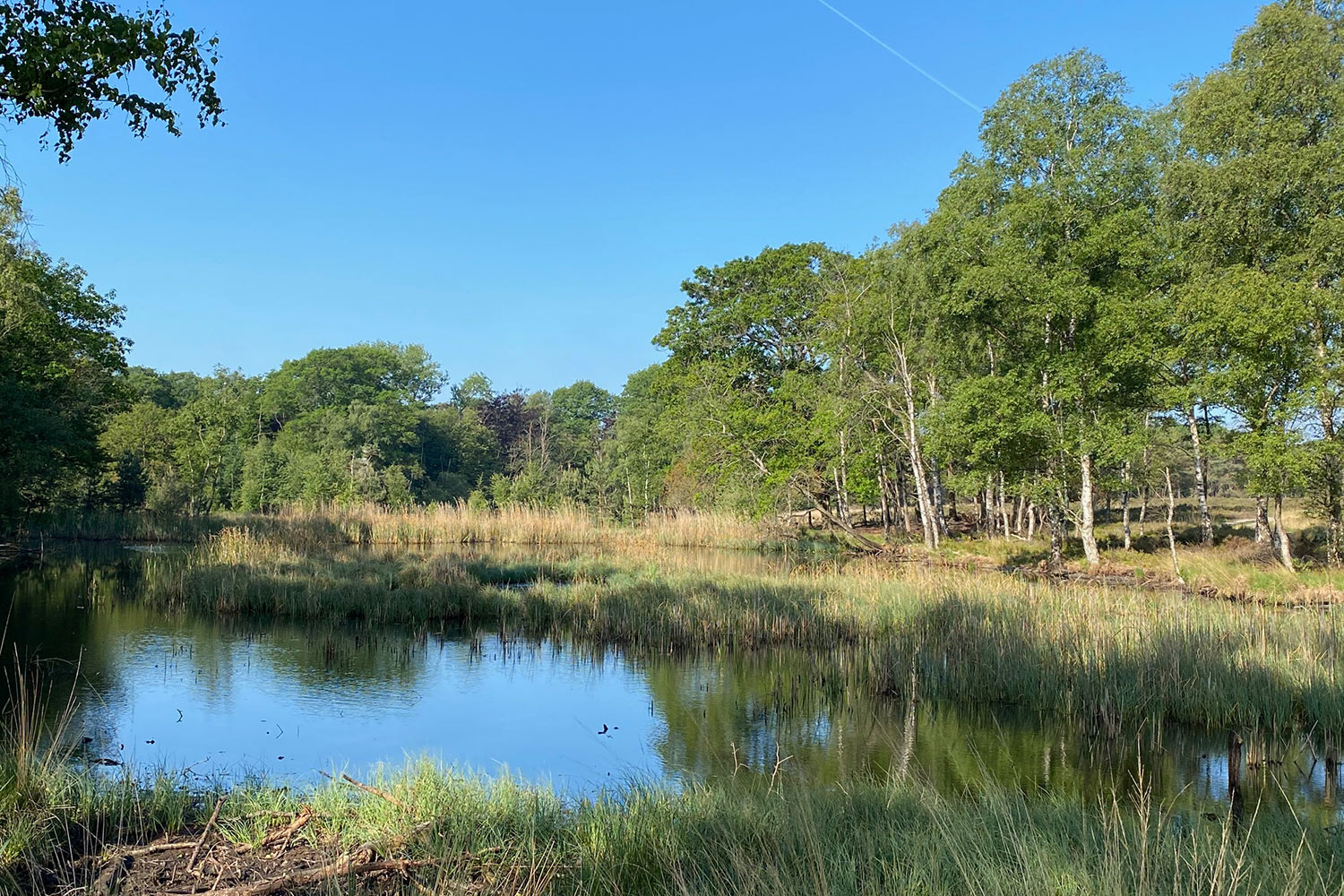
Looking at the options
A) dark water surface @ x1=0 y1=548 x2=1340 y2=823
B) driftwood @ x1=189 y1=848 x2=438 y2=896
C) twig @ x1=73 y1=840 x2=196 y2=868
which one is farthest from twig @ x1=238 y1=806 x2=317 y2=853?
dark water surface @ x1=0 y1=548 x2=1340 y2=823

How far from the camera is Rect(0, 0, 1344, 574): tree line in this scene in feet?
60.7

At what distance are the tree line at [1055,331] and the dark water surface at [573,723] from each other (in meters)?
12.9

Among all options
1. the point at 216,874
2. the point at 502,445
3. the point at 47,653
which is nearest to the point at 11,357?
the point at 47,653

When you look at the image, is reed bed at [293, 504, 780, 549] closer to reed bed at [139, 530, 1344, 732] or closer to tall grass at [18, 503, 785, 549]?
tall grass at [18, 503, 785, 549]

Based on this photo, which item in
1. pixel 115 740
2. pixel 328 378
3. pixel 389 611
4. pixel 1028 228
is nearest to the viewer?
pixel 115 740

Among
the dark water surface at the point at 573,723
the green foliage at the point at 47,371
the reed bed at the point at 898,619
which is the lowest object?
the dark water surface at the point at 573,723

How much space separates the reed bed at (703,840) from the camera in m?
3.27

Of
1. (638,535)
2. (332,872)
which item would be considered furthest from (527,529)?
(332,872)

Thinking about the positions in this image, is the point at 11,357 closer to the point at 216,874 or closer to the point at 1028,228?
the point at 216,874

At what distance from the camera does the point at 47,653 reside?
36.1 feet

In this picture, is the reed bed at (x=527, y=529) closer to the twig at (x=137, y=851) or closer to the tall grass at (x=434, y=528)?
the tall grass at (x=434, y=528)

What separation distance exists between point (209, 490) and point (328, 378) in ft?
58.2

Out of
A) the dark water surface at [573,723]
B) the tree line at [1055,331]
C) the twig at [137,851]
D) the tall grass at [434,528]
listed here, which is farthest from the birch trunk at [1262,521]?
the twig at [137,851]

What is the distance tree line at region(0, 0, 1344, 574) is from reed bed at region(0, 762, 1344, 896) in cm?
1727
